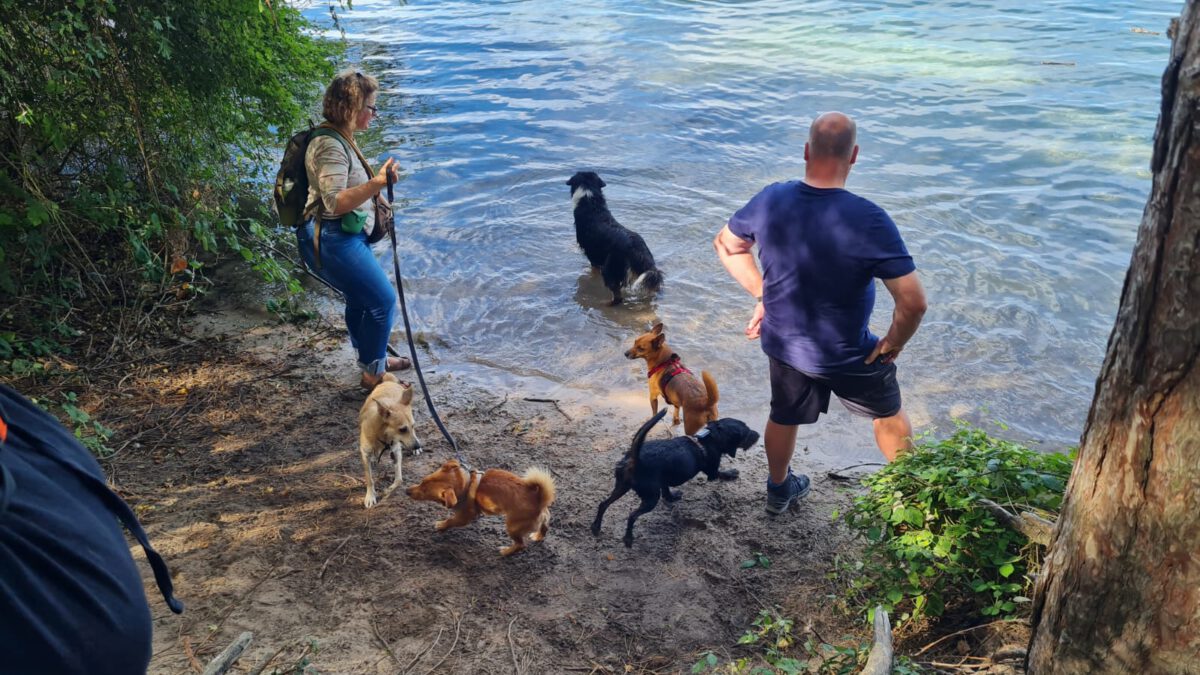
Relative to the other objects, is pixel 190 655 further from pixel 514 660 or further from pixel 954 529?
pixel 954 529

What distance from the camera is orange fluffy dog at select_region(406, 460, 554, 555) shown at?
4484 mm

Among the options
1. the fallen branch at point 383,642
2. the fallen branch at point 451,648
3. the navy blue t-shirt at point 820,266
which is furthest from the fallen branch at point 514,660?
the navy blue t-shirt at point 820,266

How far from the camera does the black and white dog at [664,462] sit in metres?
4.69

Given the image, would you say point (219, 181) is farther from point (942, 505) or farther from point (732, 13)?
point (732, 13)

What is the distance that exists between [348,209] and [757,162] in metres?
8.11

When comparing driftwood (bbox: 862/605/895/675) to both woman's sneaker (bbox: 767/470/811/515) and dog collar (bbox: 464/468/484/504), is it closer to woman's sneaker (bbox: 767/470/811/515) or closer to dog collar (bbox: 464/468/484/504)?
woman's sneaker (bbox: 767/470/811/515)

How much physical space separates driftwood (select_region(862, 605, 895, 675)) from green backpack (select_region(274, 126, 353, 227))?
13.8ft

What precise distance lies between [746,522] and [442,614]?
194 centimetres

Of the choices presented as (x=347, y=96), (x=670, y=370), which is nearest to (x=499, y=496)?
(x=670, y=370)

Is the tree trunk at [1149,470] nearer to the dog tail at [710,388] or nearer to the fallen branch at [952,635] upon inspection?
the fallen branch at [952,635]

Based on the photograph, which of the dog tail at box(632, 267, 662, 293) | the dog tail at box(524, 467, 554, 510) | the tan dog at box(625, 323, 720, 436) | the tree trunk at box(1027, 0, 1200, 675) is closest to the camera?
the tree trunk at box(1027, 0, 1200, 675)

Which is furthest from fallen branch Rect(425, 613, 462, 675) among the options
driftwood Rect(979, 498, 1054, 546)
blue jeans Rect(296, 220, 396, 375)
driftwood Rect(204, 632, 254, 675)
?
blue jeans Rect(296, 220, 396, 375)

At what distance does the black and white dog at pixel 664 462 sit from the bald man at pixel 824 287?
261 millimetres

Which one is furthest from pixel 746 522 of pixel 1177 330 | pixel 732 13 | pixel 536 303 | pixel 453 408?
pixel 732 13
